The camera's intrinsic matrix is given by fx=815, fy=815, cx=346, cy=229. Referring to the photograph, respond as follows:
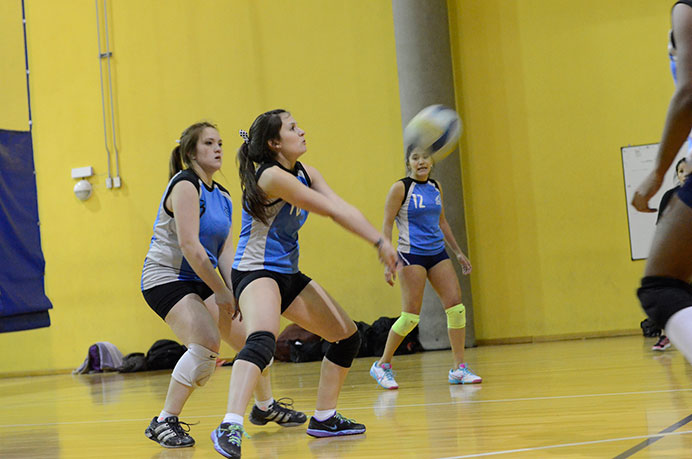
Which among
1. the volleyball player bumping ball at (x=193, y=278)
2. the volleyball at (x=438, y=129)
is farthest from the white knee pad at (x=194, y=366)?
the volleyball at (x=438, y=129)

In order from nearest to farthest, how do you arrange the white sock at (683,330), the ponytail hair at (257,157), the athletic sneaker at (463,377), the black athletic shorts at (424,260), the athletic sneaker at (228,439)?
the white sock at (683,330) → the athletic sneaker at (228,439) → the ponytail hair at (257,157) → the athletic sneaker at (463,377) → the black athletic shorts at (424,260)

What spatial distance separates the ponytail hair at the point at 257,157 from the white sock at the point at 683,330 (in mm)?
1694

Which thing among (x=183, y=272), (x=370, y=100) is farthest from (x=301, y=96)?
(x=183, y=272)

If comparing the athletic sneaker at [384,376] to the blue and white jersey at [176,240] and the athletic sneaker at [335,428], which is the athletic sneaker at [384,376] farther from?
the blue and white jersey at [176,240]

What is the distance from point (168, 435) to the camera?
364 centimetres

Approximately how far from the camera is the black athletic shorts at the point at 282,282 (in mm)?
3271

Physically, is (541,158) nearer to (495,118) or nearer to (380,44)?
(495,118)

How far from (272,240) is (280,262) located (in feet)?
0.32

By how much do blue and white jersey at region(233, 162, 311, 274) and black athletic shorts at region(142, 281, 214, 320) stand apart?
44cm

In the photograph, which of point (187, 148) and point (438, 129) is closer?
point (187, 148)

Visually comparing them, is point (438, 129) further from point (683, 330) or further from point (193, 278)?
point (683, 330)

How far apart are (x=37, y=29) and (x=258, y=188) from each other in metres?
8.22

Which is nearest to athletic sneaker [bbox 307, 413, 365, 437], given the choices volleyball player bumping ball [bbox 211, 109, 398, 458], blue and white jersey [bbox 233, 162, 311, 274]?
volleyball player bumping ball [bbox 211, 109, 398, 458]

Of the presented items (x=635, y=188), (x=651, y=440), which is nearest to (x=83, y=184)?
(x=635, y=188)
